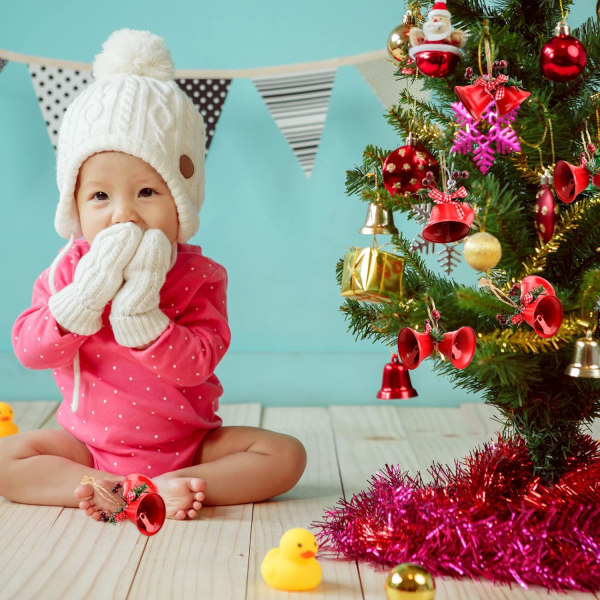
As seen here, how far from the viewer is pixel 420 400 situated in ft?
7.53

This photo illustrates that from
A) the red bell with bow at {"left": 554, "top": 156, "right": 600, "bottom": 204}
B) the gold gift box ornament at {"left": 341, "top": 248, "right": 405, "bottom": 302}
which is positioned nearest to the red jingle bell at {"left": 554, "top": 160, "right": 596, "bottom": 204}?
the red bell with bow at {"left": 554, "top": 156, "right": 600, "bottom": 204}

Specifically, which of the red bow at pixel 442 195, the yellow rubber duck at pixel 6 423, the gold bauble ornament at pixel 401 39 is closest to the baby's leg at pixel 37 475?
the yellow rubber duck at pixel 6 423

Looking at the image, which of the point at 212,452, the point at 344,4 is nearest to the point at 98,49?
the point at 344,4

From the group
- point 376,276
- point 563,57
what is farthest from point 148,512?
point 563,57

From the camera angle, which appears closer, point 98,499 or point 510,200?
point 510,200

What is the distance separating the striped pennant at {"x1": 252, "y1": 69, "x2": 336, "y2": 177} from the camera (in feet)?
6.89

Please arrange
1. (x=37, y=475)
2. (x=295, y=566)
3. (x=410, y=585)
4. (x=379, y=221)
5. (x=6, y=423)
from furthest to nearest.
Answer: (x=6, y=423)
(x=37, y=475)
(x=379, y=221)
(x=295, y=566)
(x=410, y=585)

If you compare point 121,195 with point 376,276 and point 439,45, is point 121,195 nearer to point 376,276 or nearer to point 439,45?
point 376,276

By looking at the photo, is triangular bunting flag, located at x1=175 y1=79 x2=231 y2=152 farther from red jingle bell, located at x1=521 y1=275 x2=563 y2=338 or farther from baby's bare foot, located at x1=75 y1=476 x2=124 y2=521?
red jingle bell, located at x1=521 y1=275 x2=563 y2=338

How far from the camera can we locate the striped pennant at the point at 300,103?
210 cm

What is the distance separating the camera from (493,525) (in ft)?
3.69

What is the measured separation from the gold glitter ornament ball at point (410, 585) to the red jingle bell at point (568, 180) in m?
0.48

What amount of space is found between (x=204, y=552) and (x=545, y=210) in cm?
64

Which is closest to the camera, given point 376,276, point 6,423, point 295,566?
point 295,566
